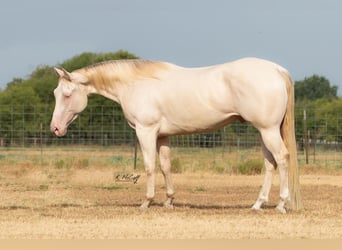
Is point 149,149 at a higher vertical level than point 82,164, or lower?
higher

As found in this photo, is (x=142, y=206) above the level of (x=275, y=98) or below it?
below

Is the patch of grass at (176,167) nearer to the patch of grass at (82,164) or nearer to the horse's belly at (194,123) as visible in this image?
the patch of grass at (82,164)

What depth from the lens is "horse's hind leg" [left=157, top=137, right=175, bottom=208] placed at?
1220cm

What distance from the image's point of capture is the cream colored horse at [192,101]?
11.1 meters

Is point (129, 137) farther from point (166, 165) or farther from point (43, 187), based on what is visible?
point (166, 165)

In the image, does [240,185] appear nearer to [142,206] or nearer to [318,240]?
[142,206]

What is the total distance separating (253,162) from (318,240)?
1492cm

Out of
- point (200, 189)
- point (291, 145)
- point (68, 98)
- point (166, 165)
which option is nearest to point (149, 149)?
point (166, 165)

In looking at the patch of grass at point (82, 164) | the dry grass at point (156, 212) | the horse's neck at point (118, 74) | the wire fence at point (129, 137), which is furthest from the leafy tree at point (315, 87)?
the horse's neck at point (118, 74)

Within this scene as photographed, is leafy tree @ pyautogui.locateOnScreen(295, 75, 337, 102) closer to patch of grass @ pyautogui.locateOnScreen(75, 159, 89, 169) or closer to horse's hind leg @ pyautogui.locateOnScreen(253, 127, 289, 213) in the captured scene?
patch of grass @ pyautogui.locateOnScreen(75, 159, 89, 169)

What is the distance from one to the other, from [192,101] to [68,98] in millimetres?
2124

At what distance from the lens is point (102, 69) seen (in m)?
12.6

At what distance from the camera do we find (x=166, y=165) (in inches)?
485

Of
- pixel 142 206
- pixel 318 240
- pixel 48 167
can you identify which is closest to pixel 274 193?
pixel 142 206
